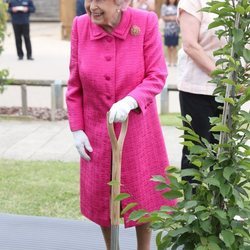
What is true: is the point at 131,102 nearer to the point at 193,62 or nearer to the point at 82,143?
the point at 82,143

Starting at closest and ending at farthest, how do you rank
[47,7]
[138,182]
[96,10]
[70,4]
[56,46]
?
[96,10] → [138,182] → [56,46] → [70,4] → [47,7]

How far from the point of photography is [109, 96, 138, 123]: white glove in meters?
2.64

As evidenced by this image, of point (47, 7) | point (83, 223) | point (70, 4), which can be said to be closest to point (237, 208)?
point (83, 223)

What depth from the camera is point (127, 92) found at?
293 cm

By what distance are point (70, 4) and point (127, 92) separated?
16.2 meters

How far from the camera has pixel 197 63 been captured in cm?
369

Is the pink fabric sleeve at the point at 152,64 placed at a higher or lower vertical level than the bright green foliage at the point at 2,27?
higher

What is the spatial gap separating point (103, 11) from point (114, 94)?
41 centimetres

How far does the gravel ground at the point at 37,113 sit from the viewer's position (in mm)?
7949

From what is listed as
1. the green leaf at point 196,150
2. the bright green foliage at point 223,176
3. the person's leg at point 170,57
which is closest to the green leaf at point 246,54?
the bright green foliage at point 223,176

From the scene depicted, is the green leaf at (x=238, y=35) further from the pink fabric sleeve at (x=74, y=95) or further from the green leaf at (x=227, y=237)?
the pink fabric sleeve at (x=74, y=95)

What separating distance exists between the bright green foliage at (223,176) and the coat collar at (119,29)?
80 cm

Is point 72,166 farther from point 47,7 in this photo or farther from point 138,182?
point 47,7

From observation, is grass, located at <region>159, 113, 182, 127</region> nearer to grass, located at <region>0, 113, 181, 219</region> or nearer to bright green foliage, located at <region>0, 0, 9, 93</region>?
grass, located at <region>0, 113, 181, 219</region>
